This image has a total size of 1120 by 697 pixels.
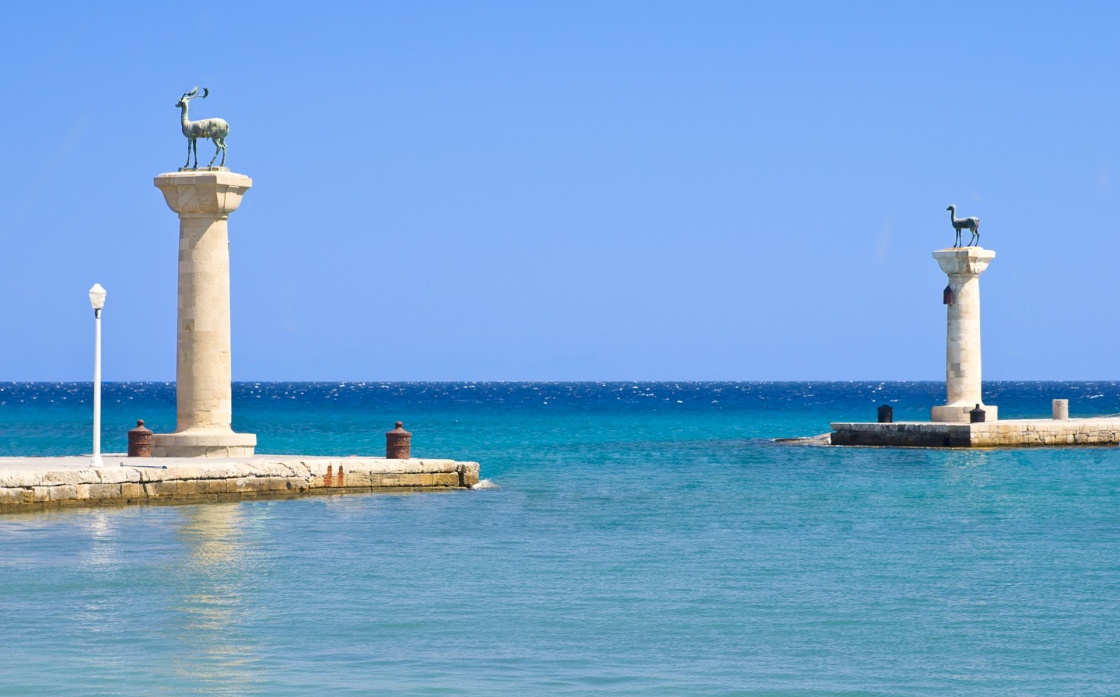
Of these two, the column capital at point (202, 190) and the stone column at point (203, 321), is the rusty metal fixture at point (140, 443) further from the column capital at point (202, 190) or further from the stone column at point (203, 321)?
the column capital at point (202, 190)

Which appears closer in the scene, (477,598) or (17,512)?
(477,598)

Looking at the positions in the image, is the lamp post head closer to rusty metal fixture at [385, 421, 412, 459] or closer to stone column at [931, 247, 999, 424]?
rusty metal fixture at [385, 421, 412, 459]

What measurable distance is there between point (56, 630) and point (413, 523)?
9.44m

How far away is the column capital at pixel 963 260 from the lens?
45.1m

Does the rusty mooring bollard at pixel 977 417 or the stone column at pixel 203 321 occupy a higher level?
the stone column at pixel 203 321

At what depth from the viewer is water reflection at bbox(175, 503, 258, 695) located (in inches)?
509

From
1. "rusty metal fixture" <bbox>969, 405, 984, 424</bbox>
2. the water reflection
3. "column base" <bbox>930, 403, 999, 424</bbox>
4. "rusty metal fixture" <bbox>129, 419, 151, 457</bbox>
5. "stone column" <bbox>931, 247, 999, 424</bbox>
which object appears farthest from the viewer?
"column base" <bbox>930, 403, 999, 424</bbox>

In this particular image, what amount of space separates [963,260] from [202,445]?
23.6m

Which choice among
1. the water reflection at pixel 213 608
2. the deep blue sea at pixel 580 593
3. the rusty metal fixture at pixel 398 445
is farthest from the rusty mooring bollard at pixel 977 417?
the water reflection at pixel 213 608

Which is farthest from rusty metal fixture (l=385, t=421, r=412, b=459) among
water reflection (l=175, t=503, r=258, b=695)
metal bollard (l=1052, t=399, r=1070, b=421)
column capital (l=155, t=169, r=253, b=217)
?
metal bollard (l=1052, t=399, r=1070, b=421)

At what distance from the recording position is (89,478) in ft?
82.2

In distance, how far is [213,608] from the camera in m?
16.0

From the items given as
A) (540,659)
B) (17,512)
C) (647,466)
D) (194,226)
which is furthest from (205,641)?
(647,466)

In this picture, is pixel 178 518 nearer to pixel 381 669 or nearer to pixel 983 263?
pixel 381 669
